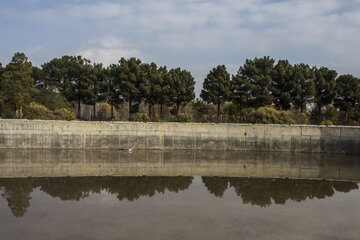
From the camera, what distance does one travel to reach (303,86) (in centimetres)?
5066

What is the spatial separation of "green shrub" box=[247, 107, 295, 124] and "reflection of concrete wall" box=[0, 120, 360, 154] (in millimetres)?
6448

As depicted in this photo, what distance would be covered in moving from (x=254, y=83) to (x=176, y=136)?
69.3ft

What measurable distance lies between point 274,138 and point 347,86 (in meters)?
22.7

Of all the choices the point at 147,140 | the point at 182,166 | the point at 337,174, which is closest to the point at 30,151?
the point at 147,140

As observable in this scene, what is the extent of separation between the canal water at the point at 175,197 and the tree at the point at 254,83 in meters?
20.5

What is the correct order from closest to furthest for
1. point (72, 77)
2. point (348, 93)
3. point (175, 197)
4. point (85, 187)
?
point (175, 197) → point (85, 187) → point (348, 93) → point (72, 77)

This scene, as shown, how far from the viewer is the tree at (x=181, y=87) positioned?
5122 centimetres

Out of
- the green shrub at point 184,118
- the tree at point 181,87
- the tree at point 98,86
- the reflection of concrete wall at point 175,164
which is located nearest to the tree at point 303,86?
the tree at point 181,87

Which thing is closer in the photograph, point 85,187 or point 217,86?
point 85,187

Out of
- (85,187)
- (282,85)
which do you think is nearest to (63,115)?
(85,187)

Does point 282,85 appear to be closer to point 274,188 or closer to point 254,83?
point 254,83

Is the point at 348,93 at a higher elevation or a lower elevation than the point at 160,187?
higher

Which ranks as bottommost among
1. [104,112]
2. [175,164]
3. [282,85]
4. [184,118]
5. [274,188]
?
[274,188]

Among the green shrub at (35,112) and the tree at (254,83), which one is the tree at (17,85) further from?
the tree at (254,83)
